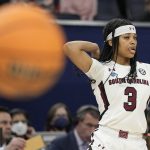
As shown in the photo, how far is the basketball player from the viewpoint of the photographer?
553cm

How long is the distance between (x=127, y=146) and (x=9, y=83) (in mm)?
1469

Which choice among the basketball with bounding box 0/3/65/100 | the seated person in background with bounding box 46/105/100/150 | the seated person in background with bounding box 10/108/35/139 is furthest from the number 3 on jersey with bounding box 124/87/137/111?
the seated person in background with bounding box 10/108/35/139

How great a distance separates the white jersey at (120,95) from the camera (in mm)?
5531

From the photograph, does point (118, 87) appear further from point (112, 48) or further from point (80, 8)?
point (80, 8)

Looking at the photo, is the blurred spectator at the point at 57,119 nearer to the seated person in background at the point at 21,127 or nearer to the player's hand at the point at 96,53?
the seated person in background at the point at 21,127

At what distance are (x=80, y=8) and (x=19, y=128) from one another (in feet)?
8.66

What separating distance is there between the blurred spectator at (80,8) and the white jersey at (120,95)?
14.8ft

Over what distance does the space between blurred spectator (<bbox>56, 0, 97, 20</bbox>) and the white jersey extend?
4505 mm

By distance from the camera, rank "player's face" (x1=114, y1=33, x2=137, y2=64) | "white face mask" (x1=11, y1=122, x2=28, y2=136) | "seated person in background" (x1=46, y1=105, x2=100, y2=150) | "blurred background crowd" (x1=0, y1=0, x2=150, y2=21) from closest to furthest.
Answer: "player's face" (x1=114, y1=33, x2=137, y2=64)
"seated person in background" (x1=46, y1=105, x2=100, y2=150)
"white face mask" (x1=11, y1=122, x2=28, y2=136)
"blurred background crowd" (x1=0, y1=0, x2=150, y2=21)

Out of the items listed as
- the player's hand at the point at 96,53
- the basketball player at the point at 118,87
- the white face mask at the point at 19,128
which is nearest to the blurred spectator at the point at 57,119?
the white face mask at the point at 19,128

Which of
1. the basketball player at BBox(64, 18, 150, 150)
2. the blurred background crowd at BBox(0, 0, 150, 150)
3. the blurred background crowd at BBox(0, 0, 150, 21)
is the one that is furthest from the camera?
the blurred background crowd at BBox(0, 0, 150, 21)

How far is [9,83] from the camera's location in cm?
438

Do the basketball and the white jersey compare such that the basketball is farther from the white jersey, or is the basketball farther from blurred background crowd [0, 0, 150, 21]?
blurred background crowd [0, 0, 150, 21]

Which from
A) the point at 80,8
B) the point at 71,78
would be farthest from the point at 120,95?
the point at 80,8
